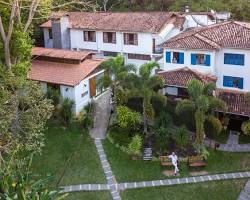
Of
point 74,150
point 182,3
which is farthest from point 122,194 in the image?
point 182,3

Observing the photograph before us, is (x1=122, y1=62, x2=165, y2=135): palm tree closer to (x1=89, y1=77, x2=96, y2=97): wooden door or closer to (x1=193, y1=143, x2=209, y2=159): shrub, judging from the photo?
(x1=193, y1=143, x2=209, y2=159): shrub

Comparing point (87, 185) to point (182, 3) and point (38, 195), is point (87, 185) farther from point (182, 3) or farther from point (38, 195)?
point (182, 3)

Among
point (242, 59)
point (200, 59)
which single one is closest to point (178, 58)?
point (200, 59)

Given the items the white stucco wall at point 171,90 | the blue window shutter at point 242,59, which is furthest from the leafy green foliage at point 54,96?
the blue window shutter at point 242,59

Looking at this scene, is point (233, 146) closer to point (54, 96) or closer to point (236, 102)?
point (236, 102)

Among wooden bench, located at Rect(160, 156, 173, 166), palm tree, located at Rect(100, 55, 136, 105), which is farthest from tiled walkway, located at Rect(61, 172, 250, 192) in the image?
palm tree, located at Rect(100, 55, 136, 105)

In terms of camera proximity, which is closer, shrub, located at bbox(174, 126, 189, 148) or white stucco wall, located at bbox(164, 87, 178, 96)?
shrub, located at bbox(174, 126, 189, 148)

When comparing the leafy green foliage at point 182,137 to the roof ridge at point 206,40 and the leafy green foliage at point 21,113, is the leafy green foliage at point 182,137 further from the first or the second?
the leafy green foliage at point 21,113
